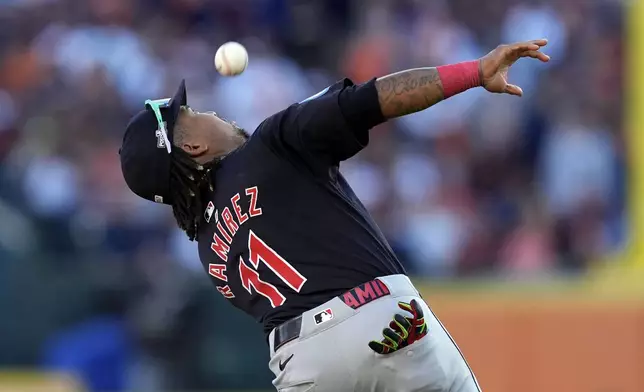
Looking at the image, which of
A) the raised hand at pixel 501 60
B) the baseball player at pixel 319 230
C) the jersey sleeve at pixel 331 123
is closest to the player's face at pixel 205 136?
the baseball player at pixel 319 230

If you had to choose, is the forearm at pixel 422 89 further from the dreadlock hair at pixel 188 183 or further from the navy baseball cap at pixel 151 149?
the navy baseball cap at pixel 151 149

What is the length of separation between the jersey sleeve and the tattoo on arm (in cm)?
3

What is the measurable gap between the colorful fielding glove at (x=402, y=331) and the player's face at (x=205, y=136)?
95cm

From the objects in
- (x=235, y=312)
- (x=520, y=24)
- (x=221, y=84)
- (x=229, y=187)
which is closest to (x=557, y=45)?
(x=520, y=24)

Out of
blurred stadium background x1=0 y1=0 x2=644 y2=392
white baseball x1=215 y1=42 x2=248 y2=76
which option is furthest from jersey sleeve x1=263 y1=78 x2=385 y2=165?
blurred stadium background x1=0 y1=0 x2=644 y2=392

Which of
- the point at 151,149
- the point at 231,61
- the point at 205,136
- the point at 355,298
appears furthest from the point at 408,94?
the point at 231,61

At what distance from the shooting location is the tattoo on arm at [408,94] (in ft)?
13.0

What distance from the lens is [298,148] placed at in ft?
13.6

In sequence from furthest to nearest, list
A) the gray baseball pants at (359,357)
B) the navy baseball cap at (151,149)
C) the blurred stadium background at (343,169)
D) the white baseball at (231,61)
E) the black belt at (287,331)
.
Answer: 1. the blurred stadium background at (343,169)
2. the white baseball at (231,61)
3. the navy baseball cap at (151,149)
4. the black belt at (287,331)
5. the gray baseball pants at (359,357)

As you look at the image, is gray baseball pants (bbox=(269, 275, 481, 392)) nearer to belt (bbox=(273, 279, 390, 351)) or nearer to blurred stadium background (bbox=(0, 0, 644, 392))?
belt (bbox=(273, 279, 390, 351))

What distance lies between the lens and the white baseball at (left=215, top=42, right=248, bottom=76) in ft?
16.7

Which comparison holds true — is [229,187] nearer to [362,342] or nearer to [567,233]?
[362,342]

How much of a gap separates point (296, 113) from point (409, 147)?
21.8 ft

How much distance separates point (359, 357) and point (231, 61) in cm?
166
